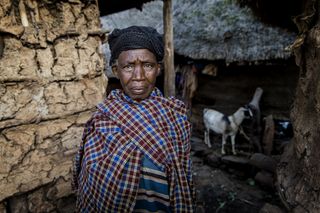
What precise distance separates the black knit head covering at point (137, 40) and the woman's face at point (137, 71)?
0.08ft

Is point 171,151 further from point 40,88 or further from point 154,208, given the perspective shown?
point 40,88

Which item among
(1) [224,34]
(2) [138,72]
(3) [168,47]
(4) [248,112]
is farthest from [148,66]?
(1) [224,34]

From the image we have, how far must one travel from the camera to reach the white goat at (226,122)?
5.04 meters

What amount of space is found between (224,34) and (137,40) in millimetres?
4488

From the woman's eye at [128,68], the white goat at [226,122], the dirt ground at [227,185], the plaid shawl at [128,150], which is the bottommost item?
the dirt ground at [227,185]

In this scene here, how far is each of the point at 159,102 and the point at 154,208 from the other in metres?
0.53

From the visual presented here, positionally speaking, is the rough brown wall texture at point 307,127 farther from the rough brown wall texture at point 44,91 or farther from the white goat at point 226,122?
the white goat at point 226,122

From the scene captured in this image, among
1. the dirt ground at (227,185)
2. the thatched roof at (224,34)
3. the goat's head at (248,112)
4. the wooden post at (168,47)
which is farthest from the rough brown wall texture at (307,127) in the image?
the goat's head at (248,112)

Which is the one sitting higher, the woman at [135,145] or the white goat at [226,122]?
the woman at [135,145]

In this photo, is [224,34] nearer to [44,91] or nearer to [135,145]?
[44,91]

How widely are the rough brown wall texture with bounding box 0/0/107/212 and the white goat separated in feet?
11.0

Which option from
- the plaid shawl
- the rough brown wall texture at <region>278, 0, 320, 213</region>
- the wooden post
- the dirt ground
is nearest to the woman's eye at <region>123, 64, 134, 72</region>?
the plaid shawl

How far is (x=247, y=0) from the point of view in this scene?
327 cm

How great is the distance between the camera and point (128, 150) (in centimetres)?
121
